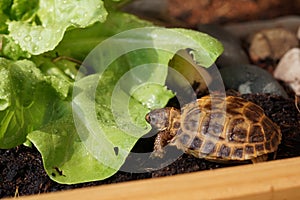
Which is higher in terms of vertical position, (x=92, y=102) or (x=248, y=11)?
(x=92, y=102)

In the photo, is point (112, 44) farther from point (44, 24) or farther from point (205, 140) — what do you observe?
point (205, 140)

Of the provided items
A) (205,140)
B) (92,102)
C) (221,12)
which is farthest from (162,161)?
(221,12)

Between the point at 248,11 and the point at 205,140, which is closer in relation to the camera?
the point at 205,140

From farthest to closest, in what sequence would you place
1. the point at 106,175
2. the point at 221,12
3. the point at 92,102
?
the point at 221,12 < the point at 92,102 < the point at 106,175

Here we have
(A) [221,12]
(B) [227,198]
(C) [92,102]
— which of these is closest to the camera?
(B) [227,198]

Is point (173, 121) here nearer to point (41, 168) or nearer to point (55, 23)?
point (41, 168)

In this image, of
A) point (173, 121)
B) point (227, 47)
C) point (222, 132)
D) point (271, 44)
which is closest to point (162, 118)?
point (173, 121)

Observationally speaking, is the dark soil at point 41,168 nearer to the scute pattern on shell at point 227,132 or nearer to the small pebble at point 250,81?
the scute pattern on shell at point 227,132

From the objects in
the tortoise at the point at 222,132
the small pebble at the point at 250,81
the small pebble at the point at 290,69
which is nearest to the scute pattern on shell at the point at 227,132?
the tortoise at the point at 222,132
